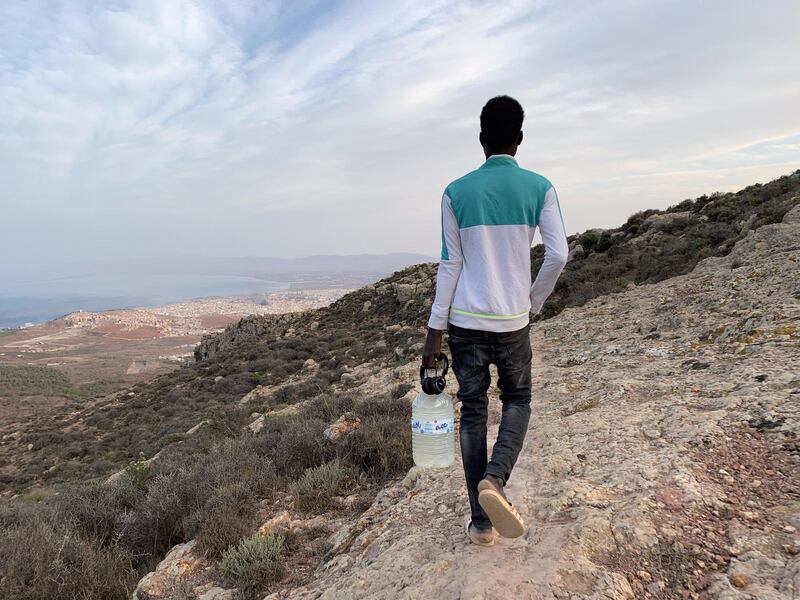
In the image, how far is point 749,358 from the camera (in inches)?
185

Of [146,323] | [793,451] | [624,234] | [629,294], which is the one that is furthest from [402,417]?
[146,323]

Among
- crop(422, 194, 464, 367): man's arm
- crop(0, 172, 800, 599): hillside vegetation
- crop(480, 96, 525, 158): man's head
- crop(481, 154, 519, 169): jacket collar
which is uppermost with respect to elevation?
crop(480, 96, 525, 158): man's head

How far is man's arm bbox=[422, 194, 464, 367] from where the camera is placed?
7.84ft

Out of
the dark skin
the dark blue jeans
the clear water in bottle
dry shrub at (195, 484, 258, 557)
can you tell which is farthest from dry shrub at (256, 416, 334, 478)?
the dark skin

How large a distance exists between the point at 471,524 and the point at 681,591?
100 cm

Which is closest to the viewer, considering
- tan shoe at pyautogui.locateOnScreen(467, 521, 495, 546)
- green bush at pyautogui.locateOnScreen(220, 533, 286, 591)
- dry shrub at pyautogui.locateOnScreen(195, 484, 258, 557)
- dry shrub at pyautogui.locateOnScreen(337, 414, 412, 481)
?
tan shoe at pyautogui.locateOnScreen(467, 521, 495, 546)

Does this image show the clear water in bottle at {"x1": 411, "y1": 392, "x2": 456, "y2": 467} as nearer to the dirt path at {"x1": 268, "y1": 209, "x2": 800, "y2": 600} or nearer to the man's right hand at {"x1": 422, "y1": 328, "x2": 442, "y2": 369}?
the man's right hand at {"x1": 422, "y1": 328, "x2": 442, "y2": 369}

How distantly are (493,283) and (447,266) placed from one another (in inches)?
10.4

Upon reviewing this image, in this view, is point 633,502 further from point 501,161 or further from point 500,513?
point 501,161

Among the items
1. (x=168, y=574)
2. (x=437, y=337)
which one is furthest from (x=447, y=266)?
(x=168, y=574)

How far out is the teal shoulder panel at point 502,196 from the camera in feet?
7.45

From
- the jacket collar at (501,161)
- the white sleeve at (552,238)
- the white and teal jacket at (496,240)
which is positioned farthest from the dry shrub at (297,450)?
the jacket collar at (501,161)

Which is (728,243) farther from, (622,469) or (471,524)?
(471,524)

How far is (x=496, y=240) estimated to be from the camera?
7.58 ft
